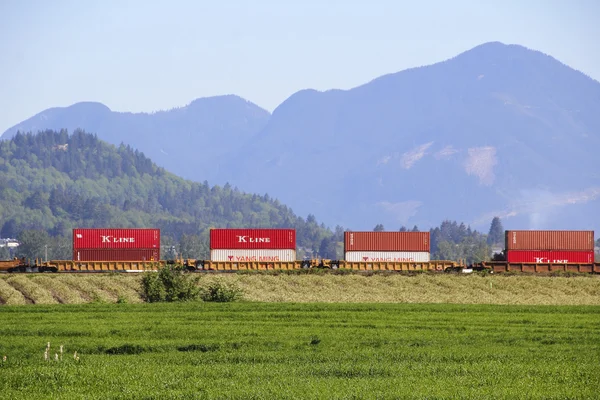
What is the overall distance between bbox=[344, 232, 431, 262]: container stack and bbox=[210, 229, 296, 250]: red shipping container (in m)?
5.68

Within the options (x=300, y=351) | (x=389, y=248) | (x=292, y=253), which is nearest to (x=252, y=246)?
(x=292, y=253)

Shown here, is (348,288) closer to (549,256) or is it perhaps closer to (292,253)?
(292,253)

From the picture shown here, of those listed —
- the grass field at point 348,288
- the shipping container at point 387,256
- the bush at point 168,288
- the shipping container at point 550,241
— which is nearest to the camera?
the bush at point 168,288

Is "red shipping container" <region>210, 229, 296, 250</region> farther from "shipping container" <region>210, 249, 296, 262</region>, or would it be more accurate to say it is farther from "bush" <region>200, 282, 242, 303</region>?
"bush" <region>200, 282, 242, 303</region>

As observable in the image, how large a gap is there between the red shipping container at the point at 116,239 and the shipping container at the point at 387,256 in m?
18.3

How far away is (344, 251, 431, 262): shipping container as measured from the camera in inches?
3725

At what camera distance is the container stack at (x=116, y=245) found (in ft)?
314

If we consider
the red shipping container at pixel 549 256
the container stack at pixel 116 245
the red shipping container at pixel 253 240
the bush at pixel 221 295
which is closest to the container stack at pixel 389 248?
the red shipping container at pixel 253 240

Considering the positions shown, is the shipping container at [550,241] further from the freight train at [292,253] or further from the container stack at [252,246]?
the container stack at [252,246]

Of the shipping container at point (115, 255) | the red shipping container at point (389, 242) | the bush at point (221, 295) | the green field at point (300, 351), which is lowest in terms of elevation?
the green field at point (300, 351)

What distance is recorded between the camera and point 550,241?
93938 millimetres

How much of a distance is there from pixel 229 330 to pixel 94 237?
169 feet

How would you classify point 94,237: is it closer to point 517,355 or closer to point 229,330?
point 229,330

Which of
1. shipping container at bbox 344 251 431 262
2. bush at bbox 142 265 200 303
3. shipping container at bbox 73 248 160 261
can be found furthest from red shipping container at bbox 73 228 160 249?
bush at bbox 142 265 200 303
